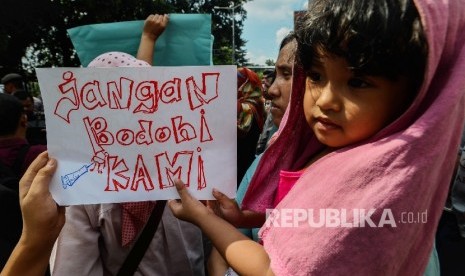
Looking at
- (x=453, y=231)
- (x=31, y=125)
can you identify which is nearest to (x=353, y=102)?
(x=453, y=231)

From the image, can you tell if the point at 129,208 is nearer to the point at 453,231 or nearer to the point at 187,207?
the point at 187,207

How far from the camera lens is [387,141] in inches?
30.8

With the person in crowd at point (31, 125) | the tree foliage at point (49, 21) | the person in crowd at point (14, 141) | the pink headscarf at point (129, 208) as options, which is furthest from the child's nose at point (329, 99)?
the tree foliage at point (49, 21)

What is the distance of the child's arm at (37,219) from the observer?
1.08 metres

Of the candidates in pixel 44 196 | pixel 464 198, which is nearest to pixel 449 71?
pixel 44 196

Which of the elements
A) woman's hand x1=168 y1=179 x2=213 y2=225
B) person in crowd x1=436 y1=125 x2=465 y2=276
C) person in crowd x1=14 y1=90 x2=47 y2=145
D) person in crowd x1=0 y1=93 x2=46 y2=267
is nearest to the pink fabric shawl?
woman's hand x1=168 y1=179 x2=213 y2=225

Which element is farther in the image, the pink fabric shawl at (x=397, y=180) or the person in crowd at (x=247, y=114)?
the person in crowd at (x=247, y=114)

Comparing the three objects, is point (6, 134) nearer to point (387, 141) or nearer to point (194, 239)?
point (194, 239)

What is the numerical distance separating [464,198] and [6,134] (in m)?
2.92

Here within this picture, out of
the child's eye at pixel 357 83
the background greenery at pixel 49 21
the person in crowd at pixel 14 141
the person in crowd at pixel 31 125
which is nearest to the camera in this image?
the child's eye at pixel 357 83

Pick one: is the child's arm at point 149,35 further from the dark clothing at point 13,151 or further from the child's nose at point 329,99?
the dark clothing at point 13,151

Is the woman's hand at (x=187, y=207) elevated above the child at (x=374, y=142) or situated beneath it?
situated beneath

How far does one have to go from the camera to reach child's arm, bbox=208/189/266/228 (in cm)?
119

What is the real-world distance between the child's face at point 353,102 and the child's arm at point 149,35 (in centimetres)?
68
